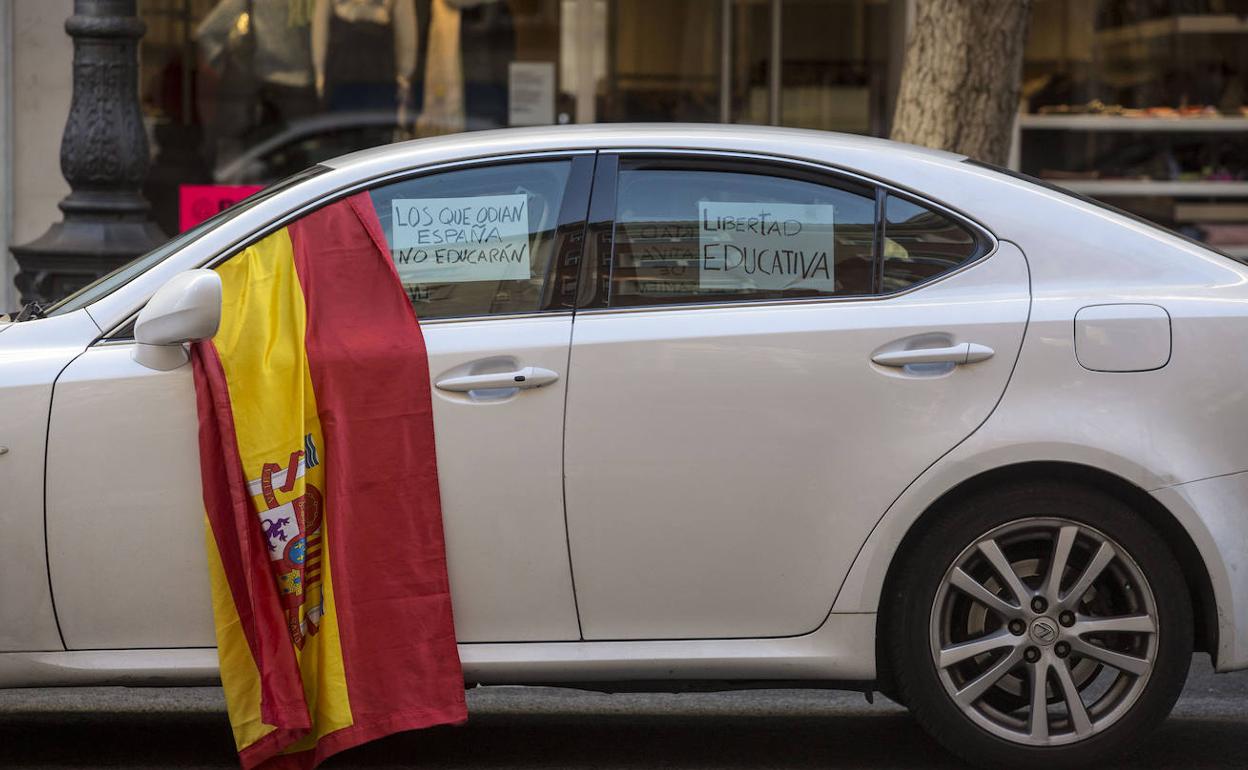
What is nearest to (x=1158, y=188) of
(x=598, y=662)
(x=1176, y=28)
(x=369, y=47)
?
(x=1176, y=28)

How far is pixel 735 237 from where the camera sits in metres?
4.22

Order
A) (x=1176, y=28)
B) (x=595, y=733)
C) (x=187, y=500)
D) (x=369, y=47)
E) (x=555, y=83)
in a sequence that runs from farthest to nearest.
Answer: (x=555, y=83), (x=369, y=47), (x=1176, y=28), (x=595, y=733), (x=187, y=500)

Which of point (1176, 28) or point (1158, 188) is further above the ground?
point (1176, 28)

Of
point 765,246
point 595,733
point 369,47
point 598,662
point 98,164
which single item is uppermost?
point 369,47

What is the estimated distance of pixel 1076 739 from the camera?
4.16m

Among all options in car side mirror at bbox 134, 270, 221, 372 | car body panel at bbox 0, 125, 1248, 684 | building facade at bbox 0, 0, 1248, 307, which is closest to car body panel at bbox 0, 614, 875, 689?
car body panel at bbox 0, 125, 1248, 684

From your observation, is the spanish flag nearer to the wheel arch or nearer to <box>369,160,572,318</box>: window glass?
<box>369,160,572,318</box>: window glass

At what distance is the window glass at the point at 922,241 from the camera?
421 cm

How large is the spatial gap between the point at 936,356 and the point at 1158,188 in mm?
7919

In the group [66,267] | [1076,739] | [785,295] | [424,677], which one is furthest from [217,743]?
[66,267]

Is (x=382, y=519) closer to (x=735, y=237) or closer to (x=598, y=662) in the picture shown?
(x=598, y=662)

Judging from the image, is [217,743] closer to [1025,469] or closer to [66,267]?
[1025,469]

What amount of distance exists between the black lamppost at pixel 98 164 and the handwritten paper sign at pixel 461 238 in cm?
406

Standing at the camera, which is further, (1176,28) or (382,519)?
(1176,28)
